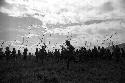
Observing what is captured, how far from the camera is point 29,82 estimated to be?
2189cm

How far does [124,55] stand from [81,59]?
3224 cm

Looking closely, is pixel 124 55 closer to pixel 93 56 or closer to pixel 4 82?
pixel 93 56

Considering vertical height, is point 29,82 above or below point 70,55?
below

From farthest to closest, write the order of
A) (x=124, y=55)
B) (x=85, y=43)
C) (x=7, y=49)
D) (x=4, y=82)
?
(x=124, y=55), (x=85, y=43), (x=7, y=49), (x=4, y=82)

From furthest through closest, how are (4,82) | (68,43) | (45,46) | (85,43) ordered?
(85,43)
(45,46)
(68,43)
(4,82)

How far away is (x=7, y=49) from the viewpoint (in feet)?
230

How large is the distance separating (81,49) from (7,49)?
139 feet

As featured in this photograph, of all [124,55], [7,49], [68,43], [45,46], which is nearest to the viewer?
[68,43]

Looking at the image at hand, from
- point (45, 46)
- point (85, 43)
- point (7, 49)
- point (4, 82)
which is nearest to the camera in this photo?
point (4, 82)

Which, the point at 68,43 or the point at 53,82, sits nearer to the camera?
the point at 53,82

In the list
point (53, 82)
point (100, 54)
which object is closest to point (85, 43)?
point (100, 54)

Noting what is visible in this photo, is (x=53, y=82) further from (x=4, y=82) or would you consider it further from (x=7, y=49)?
(x=7, y=49)

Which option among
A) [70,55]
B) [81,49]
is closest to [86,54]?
[81,49]

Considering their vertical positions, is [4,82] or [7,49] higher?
[7,49]
